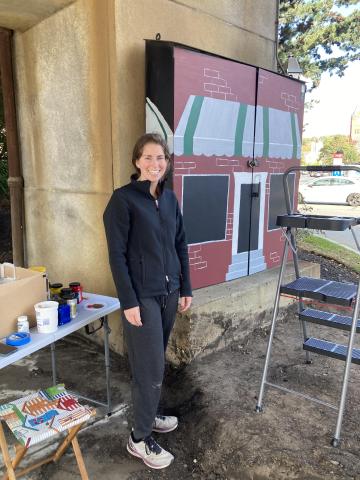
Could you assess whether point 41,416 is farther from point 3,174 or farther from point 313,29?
point 313,29

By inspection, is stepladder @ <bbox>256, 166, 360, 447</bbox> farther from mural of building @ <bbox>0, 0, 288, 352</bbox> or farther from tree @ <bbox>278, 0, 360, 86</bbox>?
tree @ <bbox>278, 0, 360, 86</bbox>

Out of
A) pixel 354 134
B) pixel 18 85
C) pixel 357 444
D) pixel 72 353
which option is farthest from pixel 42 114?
pixel 354 134

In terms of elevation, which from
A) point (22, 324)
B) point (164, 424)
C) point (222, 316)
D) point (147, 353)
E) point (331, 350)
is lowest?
point (164, 424)

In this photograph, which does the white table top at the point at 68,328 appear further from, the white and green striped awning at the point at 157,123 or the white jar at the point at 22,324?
the white and green striped awning at the point at 157,123

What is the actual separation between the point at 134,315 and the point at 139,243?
1.27 feet

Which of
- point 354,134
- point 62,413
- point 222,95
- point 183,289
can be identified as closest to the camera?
point 62,413

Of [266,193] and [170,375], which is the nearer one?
[170,375]

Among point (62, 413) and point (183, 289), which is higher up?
point (183, 289)

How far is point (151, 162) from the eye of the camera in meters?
2.23

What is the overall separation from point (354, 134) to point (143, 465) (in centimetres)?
7803

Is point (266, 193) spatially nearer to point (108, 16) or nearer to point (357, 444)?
point (108, 16)

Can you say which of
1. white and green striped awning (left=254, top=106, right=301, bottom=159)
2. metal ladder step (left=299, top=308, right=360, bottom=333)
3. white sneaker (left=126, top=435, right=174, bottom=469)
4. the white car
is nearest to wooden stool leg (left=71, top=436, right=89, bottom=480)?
white sneaker (left=126, top=435, right=174, bottom=469)

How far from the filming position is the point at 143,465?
247cm

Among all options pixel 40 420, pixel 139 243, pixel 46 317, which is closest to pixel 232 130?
pixel 139 243
